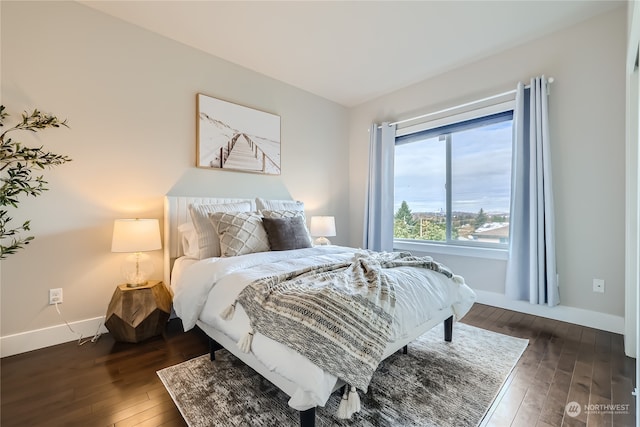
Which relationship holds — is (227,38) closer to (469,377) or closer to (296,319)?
(296,319)

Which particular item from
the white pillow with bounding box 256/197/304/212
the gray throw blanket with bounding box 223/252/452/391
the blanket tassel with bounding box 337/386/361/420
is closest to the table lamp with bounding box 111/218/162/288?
the white pillow with bounding box 256/197/304/212

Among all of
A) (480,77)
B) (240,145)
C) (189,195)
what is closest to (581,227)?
(480,77)

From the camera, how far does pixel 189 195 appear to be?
2906 millimetres

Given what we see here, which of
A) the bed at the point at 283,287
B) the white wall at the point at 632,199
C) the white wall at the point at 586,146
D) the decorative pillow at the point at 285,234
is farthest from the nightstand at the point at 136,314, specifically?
the white wall at the point at 586,146

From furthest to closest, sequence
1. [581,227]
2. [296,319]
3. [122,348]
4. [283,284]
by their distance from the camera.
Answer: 1. [581,227]
2. [122,348]
3. [283,284]
4. [296,319]

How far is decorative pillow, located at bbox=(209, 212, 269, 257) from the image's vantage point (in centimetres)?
233

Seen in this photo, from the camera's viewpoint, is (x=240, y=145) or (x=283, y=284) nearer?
(x=283, y=284)

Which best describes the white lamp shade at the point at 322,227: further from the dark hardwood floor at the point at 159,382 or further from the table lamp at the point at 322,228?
the dark hardwood floor at the point at 159,382

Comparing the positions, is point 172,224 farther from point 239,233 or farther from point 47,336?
point 47,336

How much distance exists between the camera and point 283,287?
1.47 metres

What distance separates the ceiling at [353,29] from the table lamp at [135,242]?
1809mm

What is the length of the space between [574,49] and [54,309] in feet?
16.5

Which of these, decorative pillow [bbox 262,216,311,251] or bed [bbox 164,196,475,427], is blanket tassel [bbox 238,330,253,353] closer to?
bed [bbox 164,196,475,427]

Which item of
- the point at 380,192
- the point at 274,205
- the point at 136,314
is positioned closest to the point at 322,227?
the point at 274,205
